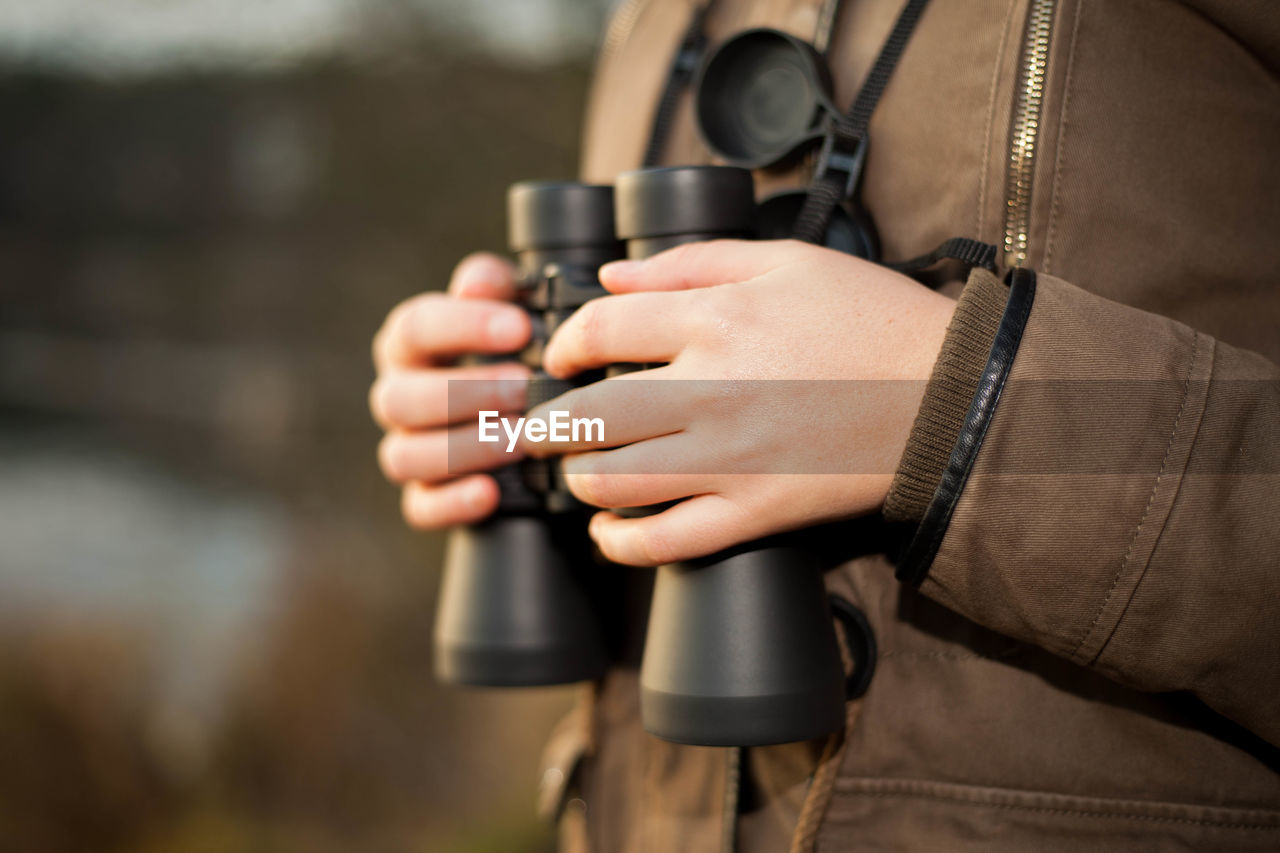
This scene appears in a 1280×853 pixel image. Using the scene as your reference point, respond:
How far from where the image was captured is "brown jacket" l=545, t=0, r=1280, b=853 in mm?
485

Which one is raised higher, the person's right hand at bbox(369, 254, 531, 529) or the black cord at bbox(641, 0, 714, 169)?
the black cord at bbox(641, 0, 714, 169)

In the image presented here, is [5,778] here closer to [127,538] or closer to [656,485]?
[127,538]

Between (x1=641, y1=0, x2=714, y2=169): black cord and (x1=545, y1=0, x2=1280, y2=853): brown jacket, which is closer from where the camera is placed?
(x1=545, y1=0, x2=1280, y2=853): brown jacket

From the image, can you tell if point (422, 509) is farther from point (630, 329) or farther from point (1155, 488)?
point (1155, 488)

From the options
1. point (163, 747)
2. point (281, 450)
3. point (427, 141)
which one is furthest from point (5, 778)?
point (427, 141)

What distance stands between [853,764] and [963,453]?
240 mm

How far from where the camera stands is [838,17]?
649 millimetres

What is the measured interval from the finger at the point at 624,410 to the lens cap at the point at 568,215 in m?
0.15

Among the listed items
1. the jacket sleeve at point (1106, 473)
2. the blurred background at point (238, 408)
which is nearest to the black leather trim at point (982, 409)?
the jacket sleeve at point (1106, 473)

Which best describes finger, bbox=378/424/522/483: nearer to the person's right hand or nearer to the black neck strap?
the person's right hand

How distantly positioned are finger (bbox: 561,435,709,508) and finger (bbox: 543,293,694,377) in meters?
0.05

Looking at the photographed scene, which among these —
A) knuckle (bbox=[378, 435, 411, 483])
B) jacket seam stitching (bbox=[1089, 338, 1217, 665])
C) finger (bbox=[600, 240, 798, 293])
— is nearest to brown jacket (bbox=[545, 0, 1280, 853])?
jacket seam stitching (bbox=[1089, 338, 1217, 665])

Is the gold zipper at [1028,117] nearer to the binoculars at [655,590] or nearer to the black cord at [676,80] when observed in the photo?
the binoculars at [655,590]

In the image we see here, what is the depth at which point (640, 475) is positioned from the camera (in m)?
0.52
